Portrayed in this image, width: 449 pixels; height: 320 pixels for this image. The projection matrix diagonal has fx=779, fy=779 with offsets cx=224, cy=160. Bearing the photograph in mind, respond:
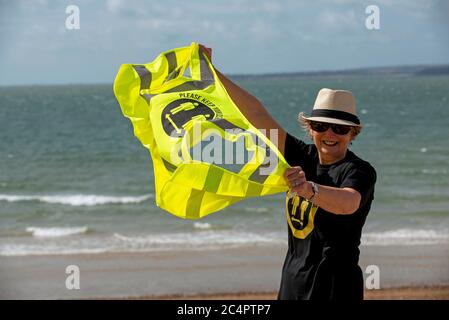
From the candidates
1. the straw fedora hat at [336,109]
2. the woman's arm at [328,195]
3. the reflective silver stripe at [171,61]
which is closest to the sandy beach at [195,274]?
the reflective silver stripe at [171,61]

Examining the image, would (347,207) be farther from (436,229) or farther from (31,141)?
(31,141)

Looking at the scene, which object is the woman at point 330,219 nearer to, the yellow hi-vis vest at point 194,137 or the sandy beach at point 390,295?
the yellow hi-vis vest at point 194,137

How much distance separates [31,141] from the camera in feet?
111

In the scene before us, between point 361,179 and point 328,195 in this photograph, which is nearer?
point 328,195

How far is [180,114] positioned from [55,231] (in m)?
10.8

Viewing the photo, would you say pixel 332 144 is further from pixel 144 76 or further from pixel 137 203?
pixel 137 203

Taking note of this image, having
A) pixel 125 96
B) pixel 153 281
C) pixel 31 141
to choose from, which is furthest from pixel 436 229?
pixel 31 141

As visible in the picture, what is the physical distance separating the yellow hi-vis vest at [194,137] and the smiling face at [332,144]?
0.57ft

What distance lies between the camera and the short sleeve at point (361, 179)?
9.91ft

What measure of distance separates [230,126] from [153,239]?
31.6 ft

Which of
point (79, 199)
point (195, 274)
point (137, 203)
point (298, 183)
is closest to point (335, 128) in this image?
point (298, 183)

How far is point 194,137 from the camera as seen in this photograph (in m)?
3.38

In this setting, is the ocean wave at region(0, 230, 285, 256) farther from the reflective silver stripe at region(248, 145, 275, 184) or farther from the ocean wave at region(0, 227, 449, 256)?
the reflective silver stripe at region(248, 145, 275, 184)

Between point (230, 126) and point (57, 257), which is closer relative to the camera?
point (230, 126)
